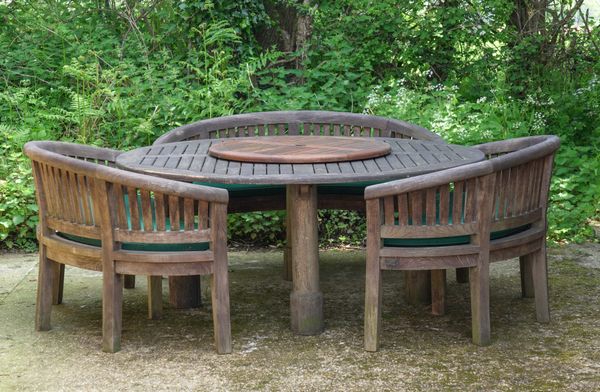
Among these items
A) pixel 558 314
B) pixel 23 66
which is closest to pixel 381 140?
pixel 558 314

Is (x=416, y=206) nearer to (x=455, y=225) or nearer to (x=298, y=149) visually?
(x=455, y=225)

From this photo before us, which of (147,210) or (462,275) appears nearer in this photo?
(147,210)

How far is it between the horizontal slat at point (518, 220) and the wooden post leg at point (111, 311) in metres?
1.67

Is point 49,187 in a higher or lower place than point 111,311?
higher

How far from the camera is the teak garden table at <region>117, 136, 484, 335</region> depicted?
4.13 meters

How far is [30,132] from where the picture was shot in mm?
7312

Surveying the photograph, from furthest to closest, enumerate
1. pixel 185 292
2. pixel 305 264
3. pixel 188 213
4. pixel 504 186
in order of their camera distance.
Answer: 1. pixel 185 292
2. pixel 305 264
3. pixel 504 186
4. pixel 188 213

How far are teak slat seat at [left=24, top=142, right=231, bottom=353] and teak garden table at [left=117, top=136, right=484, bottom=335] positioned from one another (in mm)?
193

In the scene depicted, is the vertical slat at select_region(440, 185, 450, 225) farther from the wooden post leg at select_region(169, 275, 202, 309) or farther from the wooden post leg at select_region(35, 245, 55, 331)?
the wooden post leg at select_region(35, 245, 55, 331)

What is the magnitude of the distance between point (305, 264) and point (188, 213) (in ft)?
2.30

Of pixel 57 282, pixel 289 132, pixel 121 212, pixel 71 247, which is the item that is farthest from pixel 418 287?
pixel 57 282

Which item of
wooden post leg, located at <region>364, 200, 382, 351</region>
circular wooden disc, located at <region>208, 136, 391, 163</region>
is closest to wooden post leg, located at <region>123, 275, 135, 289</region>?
circular wooden disc, located at <region>208, 136, 391, 163</region>

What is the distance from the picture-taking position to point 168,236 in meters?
4.05

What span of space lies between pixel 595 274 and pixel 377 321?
1.97m
